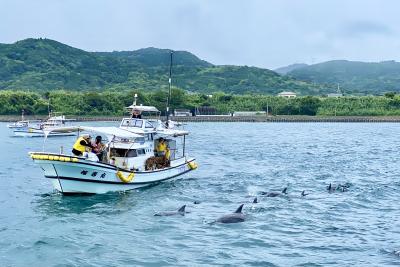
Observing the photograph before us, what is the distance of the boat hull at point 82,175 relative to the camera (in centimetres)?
3347

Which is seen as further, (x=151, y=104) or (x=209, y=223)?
(x=151, y=104)

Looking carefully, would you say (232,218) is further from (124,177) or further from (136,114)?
(136,114)

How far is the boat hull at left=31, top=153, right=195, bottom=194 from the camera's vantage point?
3347 cm

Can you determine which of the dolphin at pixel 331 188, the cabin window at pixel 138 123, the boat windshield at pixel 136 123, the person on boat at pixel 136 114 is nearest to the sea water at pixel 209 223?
the dolphin at pixel 331 188

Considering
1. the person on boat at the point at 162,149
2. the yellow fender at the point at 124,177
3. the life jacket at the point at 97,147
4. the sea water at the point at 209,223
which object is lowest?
the sea water at the point at 209,223

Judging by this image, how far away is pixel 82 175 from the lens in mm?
34312

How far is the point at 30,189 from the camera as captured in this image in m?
40.4

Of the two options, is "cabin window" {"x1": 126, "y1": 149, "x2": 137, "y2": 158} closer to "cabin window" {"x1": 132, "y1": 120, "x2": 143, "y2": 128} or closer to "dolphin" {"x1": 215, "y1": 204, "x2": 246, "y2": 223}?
"cabin window" {"x1": 132, "y1": 120, "x2": 143, "y2": 128}

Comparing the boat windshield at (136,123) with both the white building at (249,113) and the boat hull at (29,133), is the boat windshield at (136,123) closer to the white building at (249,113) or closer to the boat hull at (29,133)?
the boat hull at (29,133)

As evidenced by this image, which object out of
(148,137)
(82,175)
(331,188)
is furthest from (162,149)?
(331,188)

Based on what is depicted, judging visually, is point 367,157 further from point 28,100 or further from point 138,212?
point 28,100

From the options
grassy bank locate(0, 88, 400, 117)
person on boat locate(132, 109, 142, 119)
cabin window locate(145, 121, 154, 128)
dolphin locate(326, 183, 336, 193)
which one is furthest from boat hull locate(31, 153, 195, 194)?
grassy bank locate(0, 88, 400, 117)

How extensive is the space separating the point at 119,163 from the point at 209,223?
1108cm

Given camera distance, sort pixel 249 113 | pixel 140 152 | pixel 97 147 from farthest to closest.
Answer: pixel 249 113, pixel 140 152, pixel 97 147
